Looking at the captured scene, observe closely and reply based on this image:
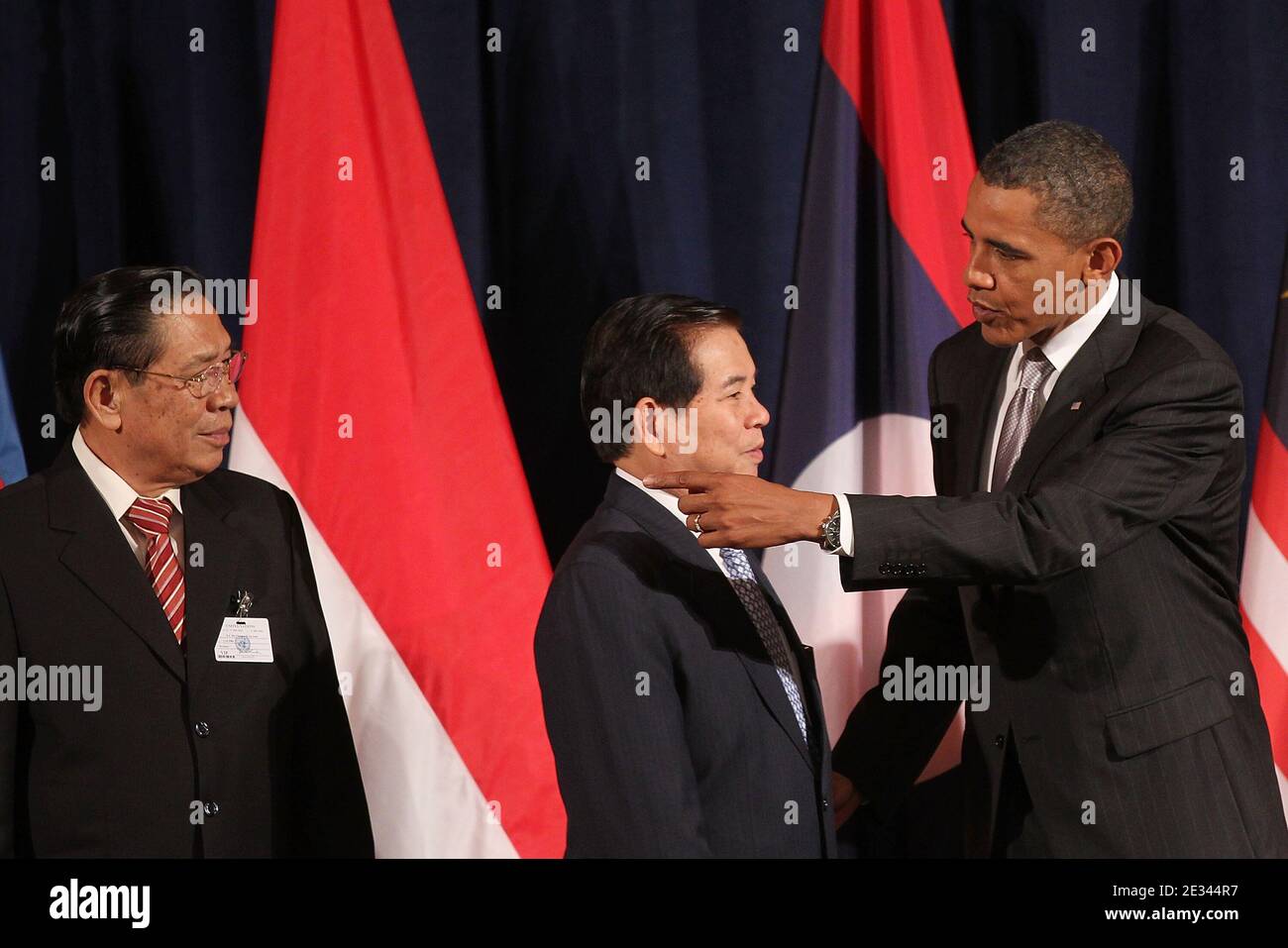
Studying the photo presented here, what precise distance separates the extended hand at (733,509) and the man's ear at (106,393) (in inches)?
37.5

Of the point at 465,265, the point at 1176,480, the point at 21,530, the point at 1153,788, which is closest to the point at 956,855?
the point at 1153,788

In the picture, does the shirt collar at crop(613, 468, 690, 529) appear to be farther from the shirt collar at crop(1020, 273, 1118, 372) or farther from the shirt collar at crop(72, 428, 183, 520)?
the shirt collar at crop(72, 428, 183, 520)

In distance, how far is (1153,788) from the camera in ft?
7.61

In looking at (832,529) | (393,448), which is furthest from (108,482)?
(832,529)

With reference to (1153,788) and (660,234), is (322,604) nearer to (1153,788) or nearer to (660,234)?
(660,234)

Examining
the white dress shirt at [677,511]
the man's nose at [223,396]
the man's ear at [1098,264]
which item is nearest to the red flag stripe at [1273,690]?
the man's ear at [1098,264]

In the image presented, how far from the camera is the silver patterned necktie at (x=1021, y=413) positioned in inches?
96.8

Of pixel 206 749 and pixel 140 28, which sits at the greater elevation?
pixel 140 28

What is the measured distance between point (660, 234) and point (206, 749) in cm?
151

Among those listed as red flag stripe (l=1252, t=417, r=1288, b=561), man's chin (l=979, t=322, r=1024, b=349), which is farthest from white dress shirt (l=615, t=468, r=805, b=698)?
red flag stripe (l=1252, t=417, r=1288, b=561)

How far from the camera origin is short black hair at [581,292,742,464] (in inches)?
88.0

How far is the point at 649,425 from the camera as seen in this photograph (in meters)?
2.24

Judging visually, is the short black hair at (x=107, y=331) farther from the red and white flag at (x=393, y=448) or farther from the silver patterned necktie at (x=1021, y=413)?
the silver patterned necktie at (x=1021, y=413)

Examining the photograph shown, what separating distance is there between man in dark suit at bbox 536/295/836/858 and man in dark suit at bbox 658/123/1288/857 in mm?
201
